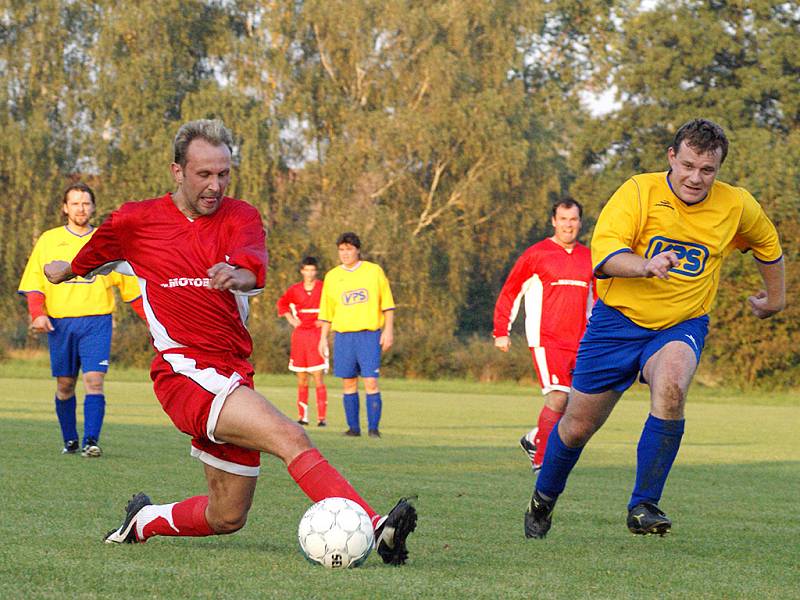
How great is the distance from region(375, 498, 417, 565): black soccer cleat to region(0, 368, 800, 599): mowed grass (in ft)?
0.26

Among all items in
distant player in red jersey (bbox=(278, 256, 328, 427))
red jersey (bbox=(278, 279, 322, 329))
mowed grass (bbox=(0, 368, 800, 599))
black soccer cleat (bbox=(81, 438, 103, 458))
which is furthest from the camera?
red jersey (bbox=(278, 279, 322, 329))

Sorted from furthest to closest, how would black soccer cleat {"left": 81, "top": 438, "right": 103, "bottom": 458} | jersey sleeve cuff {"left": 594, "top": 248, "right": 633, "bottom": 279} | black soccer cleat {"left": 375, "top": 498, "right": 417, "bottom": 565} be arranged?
black soccer cleat {"left": 81, "top": 438, "right": 103, "bottom": 458}, jersey sleeve cuff {"left": 594, "top": 248, "right": 633, "bottom": 279}, black soccer cleat {"left": 375, "top": 498, "right": 417, "bottom": 565}

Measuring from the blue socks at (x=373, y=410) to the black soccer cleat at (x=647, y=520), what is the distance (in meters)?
9.26

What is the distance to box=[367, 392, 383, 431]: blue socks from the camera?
15797mm

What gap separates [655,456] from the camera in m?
6.63

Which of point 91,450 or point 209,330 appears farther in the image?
point 91,450

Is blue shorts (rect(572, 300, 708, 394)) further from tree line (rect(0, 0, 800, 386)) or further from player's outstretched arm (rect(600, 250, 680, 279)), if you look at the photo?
tree line (rect(0, 0, 800, 386))

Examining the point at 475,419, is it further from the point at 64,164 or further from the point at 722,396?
the point at 64,164

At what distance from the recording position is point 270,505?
8.13 metres

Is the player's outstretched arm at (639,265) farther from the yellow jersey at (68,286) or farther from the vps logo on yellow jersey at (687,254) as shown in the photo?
the yellow jersey at (68,286)

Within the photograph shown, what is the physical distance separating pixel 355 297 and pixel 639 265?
10.0 meters

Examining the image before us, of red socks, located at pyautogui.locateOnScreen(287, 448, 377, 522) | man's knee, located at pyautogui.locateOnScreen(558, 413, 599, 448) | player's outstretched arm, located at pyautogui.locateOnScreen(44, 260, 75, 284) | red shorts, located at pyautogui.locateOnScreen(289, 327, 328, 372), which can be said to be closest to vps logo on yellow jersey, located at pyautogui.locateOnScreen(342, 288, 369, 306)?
red shorts, located at pyautogui.locateOnScreen(289, 327, 328, 372)

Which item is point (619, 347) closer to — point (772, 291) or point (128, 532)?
point (772, 291)

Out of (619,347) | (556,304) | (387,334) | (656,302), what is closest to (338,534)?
(619,347)
